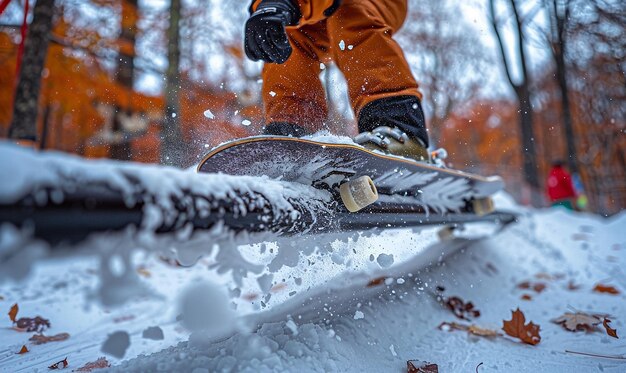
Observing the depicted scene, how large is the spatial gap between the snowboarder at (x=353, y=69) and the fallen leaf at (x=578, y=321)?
2.63ft

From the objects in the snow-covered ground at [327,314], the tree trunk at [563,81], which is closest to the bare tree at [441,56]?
the tree trunk at [563,81]

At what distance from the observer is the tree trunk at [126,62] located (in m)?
4.50

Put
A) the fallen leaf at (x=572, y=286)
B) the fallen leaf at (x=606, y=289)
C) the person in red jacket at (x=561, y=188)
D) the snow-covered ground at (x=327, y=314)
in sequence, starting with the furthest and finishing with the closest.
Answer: the person in red jacket at (x=561, y=188)
the fallen leaf at (x=572, y=286)
the fallen leaf at (x=606, y=289)
the snow-covered ground at (x=327, y=314)

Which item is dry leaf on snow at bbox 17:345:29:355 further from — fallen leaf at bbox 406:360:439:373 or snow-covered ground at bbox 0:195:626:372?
fallen leaf at bbox 406:360:439:373

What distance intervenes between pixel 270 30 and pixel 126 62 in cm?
413

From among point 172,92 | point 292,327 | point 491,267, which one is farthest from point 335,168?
point 172,92

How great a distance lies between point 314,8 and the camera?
1.40 metres

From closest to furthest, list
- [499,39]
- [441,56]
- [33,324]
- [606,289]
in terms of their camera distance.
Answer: [33,324], [606,289], [499,39], [441,56]

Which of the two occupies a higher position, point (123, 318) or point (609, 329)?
point (123, 318)

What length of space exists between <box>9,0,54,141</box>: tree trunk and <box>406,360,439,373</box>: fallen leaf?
3506 millimetres

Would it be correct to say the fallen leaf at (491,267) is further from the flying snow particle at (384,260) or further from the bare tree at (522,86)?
the bare tree at (522,86)

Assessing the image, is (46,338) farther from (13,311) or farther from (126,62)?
(126,62)

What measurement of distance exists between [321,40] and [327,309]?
122 cm

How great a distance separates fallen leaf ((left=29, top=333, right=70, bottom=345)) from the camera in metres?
1.15
